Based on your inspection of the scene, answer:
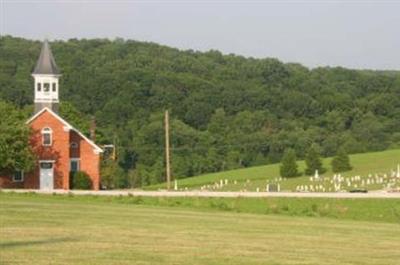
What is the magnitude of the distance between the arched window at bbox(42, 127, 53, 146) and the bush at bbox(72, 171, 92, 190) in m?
2.97

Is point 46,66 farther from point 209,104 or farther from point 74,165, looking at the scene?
point 209,104

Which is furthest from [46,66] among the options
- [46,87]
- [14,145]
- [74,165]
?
[14,145]

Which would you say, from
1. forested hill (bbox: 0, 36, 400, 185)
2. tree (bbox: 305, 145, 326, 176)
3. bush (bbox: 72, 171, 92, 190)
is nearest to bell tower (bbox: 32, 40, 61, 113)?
bush (bbox: 72, 171, 92, 190)

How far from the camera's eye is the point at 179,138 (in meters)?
115

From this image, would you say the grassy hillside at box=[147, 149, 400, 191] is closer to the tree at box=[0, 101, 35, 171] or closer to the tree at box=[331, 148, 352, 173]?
the tree at box=[331, 148, 352, 173]

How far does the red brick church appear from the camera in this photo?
220ft

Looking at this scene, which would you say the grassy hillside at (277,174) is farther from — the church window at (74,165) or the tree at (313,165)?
the church window at (74,165)

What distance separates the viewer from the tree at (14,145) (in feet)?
205

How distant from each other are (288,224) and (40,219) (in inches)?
300

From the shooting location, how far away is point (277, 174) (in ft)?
293

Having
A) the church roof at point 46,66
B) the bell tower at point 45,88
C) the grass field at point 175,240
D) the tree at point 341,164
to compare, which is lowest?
the grass field at point 175,240

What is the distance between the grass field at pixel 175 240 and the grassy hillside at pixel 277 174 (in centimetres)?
4612

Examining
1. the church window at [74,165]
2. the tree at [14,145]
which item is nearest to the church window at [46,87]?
the church window at [74,165]

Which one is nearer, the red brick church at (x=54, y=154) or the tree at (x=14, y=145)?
the tree at (x=14, y=145)
